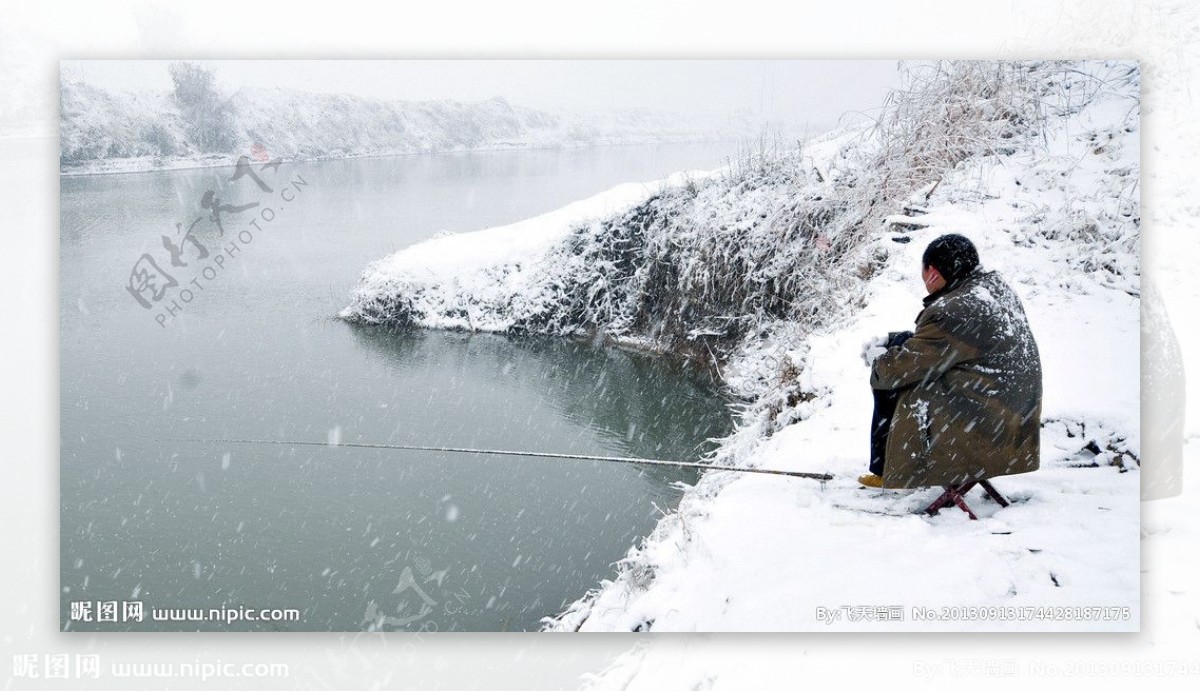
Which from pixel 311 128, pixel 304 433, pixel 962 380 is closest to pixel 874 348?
pixel 962 380

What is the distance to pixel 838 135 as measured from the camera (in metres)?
8.80

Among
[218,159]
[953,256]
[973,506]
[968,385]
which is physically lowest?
[973,506]

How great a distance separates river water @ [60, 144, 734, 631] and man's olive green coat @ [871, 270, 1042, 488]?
8.67 ft

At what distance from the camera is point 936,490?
120 inches

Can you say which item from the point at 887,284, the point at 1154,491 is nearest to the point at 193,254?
the point at 887,284

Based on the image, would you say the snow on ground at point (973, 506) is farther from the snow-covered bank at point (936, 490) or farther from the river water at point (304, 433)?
the river water at point (304, 433)

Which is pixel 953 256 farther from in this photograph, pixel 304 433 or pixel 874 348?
pixel 304 433

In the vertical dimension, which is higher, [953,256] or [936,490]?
[953,256]

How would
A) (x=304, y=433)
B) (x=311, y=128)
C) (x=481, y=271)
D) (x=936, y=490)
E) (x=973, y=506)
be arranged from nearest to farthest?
(x=973, y=506) → (x=936, y=490) → (x=311, y=128) → (x=304, y=433) → (x=481, y=271)

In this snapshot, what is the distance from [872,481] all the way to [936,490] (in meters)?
0.26

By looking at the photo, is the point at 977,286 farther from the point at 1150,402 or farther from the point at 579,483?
the point at 579,483

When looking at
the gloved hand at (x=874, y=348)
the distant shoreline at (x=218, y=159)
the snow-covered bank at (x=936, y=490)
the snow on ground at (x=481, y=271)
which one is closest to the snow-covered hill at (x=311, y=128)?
the distant shoreline at (x=218, y=159)

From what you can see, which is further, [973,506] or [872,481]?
[872,481]

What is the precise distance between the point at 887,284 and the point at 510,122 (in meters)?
3.02
